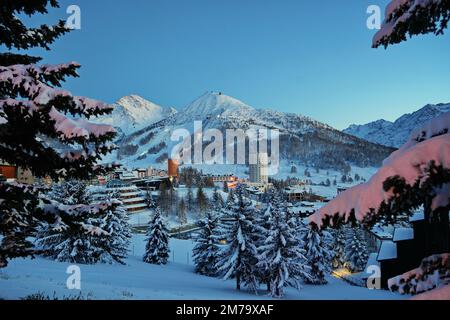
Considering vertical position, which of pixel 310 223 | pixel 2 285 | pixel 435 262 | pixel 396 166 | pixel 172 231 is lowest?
A: pixel 172 231

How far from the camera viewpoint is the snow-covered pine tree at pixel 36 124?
5.71 metres

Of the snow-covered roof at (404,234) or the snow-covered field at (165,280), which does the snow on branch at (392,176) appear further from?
the snow-covered roof at (404,234)

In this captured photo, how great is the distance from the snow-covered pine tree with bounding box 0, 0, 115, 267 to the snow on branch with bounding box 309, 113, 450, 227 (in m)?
3.85

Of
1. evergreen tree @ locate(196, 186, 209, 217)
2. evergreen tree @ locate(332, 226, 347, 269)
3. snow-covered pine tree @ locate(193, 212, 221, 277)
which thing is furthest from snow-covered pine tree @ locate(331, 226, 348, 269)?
evergreen tree @ locate(196, 186, 209, 217)

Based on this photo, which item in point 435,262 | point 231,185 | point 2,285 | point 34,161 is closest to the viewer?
point 435,262

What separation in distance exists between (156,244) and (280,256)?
967 inches

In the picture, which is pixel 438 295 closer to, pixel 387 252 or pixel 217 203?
pixel 387 252

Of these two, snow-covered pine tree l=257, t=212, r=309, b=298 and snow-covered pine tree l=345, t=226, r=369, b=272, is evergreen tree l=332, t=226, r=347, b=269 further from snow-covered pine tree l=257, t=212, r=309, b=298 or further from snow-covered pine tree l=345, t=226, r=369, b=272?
snow-covered pine tree l=257, t=212, r=309, b=298

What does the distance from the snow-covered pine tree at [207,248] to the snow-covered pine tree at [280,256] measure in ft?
44.1

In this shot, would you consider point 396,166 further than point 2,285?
No
